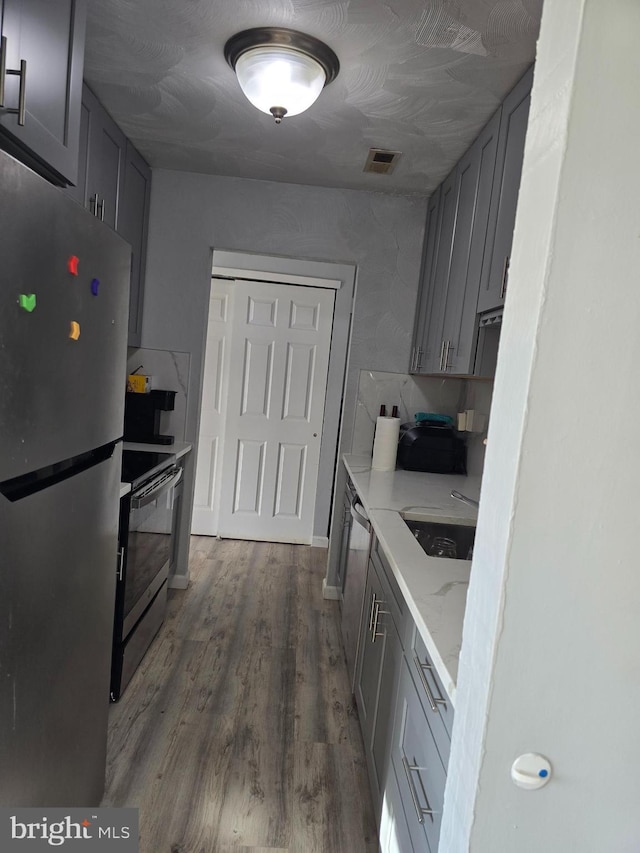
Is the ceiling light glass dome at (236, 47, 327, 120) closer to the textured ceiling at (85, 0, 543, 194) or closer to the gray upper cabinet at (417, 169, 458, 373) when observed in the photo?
the textured ceiling at (85, 0, 543, 194)

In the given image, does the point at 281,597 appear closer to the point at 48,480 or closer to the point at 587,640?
the point at 48,480

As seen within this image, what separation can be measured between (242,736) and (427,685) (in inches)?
49.3

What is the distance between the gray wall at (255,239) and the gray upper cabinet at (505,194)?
1307 millimetres

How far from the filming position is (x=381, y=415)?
359cm

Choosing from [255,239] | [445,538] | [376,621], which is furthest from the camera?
[255,239]

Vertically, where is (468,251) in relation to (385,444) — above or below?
above

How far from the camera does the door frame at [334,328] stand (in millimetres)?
3564

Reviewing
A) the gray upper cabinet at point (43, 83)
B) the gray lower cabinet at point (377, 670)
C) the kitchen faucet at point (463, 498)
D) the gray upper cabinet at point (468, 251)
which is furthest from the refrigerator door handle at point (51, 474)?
the kitchen faucet at point (463, 498)

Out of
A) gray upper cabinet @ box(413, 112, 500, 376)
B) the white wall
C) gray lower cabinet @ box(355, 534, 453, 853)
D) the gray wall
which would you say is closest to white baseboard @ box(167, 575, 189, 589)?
the gray wall

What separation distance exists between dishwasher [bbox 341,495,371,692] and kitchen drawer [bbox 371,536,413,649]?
0.66 ft

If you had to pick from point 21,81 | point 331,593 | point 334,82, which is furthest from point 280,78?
point 331,593

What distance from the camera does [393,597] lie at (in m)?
1.81

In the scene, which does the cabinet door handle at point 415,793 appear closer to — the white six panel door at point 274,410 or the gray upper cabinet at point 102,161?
the gray upper cabinet at point 102,161

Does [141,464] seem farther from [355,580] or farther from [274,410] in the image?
[274,410]
